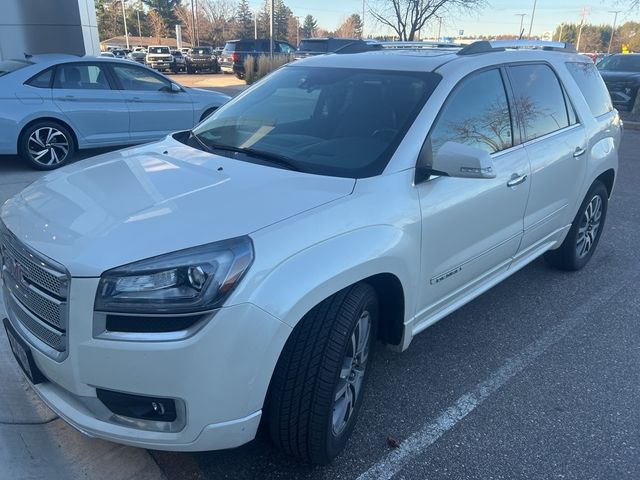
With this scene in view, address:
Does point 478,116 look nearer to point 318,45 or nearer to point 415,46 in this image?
point 415,46

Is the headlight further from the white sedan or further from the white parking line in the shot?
the white sedan

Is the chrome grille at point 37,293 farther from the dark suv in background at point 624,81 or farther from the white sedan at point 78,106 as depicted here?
Answer: the dark suv in background at point 624,81

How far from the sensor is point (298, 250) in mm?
2115

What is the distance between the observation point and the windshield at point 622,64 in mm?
16188

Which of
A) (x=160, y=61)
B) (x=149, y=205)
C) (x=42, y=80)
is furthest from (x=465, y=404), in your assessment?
(x=160, y=61)

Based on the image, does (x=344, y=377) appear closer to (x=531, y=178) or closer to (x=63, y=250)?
(x=63, y=250)

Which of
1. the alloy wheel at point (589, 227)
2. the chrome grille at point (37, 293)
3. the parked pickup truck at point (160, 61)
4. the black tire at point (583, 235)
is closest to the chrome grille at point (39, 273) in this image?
the chrome grille at point (37, 293)

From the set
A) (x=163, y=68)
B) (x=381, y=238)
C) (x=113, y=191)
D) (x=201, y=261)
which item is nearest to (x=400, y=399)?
(x=381, y=238)

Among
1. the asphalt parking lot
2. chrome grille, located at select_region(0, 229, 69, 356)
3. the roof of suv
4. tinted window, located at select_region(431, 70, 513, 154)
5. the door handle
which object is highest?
the roof of suv

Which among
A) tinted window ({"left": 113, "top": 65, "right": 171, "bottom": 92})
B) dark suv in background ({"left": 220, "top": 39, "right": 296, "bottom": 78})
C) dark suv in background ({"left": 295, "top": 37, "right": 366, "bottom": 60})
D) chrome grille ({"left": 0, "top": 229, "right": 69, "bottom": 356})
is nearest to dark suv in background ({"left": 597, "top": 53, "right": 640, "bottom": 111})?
dark suv in background ({"left": 295, "top": 37, "right": 366, "bottom": 60})

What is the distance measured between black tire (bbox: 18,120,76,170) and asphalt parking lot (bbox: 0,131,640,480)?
504 centimetres

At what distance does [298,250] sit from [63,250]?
88 centimetres

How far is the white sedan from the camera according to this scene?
24.2 feet

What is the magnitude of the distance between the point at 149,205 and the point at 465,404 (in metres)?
1.99
